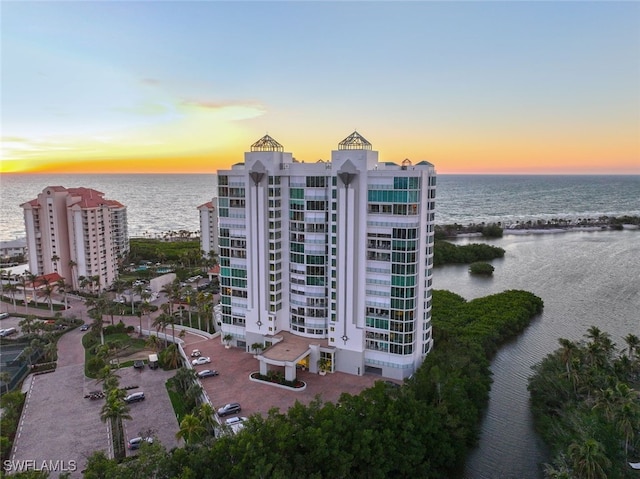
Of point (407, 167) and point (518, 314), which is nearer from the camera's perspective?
point (407, 167)

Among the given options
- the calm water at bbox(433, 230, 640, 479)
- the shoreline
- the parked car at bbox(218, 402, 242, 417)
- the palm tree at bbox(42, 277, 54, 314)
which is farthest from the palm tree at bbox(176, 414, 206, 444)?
the shoreline

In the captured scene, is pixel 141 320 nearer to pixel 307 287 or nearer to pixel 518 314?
pixel 307 287

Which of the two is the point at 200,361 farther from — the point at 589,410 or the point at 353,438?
the point at 589,410

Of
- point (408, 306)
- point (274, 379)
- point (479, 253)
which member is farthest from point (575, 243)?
point (274, 379)

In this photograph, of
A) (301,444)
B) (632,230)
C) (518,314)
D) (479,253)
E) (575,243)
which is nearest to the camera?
(301,444)

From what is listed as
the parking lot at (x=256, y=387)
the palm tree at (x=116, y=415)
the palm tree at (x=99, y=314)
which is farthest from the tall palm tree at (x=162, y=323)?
the palm tree at (x=116, y=415)

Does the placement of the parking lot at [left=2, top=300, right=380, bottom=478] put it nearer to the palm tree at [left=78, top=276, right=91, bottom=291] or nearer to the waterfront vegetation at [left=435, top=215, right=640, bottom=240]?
the palm tree at [left=78, top=276, right=91, bottom=291]

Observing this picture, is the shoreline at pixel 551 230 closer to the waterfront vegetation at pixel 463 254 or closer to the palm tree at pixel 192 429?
the waterfront vegetation at pixel 463 254
